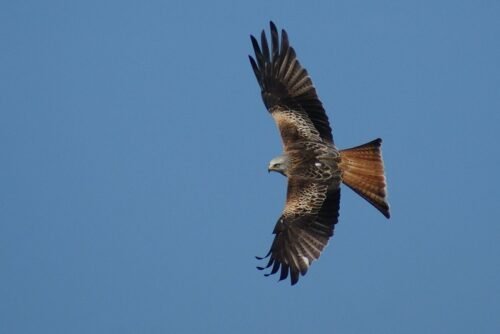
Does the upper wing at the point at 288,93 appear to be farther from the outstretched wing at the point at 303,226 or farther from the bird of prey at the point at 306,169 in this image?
the outstretched wing at the point at 303,226

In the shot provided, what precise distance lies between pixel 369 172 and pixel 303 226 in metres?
1.03

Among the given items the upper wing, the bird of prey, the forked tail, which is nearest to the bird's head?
the bird of prey

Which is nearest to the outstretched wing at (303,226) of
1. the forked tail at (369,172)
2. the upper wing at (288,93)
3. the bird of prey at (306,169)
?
the bird of prey at (306,169)

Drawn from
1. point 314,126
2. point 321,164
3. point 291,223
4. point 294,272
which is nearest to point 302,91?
point 314,126

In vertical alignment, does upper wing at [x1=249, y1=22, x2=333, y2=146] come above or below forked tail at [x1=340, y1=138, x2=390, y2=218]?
above

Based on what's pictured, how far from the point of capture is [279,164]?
8227 mm

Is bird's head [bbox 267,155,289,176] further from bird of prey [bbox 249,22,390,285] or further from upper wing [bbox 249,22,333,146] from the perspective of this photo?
upper wing [bbox 249,22,333,146]

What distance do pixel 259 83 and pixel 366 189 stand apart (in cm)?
202

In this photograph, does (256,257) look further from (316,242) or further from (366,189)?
(366,189)

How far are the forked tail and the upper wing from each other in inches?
19.5

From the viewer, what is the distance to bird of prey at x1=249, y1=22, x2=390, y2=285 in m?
8.02

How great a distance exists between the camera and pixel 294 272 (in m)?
8.13

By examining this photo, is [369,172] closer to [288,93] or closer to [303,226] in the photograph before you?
[303,226]

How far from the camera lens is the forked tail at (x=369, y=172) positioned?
7934mm
